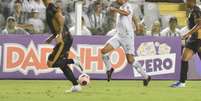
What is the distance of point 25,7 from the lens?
21.7 metres

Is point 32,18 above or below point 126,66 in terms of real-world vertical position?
above

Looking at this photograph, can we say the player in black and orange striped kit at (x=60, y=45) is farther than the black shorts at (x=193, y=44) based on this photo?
No

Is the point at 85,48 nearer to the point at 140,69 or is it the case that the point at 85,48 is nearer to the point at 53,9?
the point at 140,69

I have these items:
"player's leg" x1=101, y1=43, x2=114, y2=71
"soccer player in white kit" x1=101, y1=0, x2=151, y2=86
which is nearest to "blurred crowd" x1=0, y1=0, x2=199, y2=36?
"player's leg" x1=101, y1=43, x2=114, y2=71

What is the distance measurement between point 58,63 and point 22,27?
6895 millimetres

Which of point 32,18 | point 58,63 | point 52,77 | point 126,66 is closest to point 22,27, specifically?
point 32,18

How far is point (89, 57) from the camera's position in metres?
19.5

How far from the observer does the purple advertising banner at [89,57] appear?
1888 centimetres

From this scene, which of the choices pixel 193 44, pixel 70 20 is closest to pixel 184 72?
pixel 193 44

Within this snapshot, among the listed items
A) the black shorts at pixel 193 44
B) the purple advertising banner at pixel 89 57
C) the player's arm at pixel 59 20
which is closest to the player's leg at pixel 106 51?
the black shorts at pixel 193 44

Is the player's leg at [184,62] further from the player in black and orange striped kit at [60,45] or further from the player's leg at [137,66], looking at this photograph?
the player in black and orange striped kit at [60,45]

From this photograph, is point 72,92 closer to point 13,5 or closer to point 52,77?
point 52,77

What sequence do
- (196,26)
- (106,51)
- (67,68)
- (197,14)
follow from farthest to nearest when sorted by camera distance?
1. (106,51)
2. (197,14)
3. (196,26)
4. (67,68)

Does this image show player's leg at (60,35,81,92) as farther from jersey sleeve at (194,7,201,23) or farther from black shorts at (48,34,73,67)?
jersey sleeve at (194,7,201,23)
